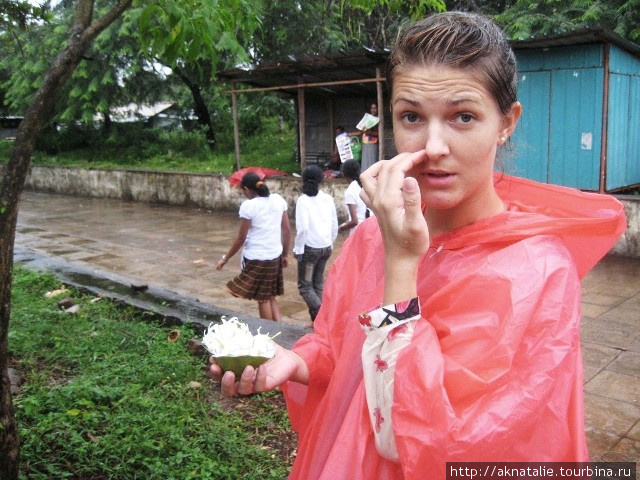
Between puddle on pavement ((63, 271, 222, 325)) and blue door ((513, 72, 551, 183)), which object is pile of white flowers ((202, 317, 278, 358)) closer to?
puddle on pavement ((63, 271, 222, 325))

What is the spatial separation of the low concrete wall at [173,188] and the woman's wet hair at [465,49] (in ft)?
25.4

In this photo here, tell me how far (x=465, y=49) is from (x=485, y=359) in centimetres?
68

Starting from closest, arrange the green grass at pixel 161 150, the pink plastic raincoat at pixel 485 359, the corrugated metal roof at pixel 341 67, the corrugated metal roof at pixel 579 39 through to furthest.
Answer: the pink plastic raincoat at pixel 485 359
the corrugated metal roof at pixel 579 39
the corrugated metal roof at pixel 341 67
the green grass at pixel 161 150

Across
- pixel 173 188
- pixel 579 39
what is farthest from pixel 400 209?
pixel 173 188

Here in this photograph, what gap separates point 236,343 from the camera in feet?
5.14

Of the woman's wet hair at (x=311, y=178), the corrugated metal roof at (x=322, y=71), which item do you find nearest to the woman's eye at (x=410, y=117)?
the woman's wet hair at (x=311, y=178)

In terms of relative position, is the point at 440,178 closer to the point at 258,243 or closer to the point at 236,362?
the point at 236,362

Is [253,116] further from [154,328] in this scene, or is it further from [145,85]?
[154,328]

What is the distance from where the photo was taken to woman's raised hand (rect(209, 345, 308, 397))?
1.53 meters

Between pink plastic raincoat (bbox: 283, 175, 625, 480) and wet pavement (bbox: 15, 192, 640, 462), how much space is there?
7.97 ft

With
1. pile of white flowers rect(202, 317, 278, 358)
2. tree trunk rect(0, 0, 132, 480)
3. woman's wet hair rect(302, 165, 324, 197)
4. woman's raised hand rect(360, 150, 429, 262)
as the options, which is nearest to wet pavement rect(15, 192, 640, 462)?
woman's wet hair rect(302, 165, 324, 197)

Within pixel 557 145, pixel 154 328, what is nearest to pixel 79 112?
pixel 557 145

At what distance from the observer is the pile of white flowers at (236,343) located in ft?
5.10

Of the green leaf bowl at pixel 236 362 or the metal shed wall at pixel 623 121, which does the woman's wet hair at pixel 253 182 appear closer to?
the green leaf bowl at pixel 236 362
